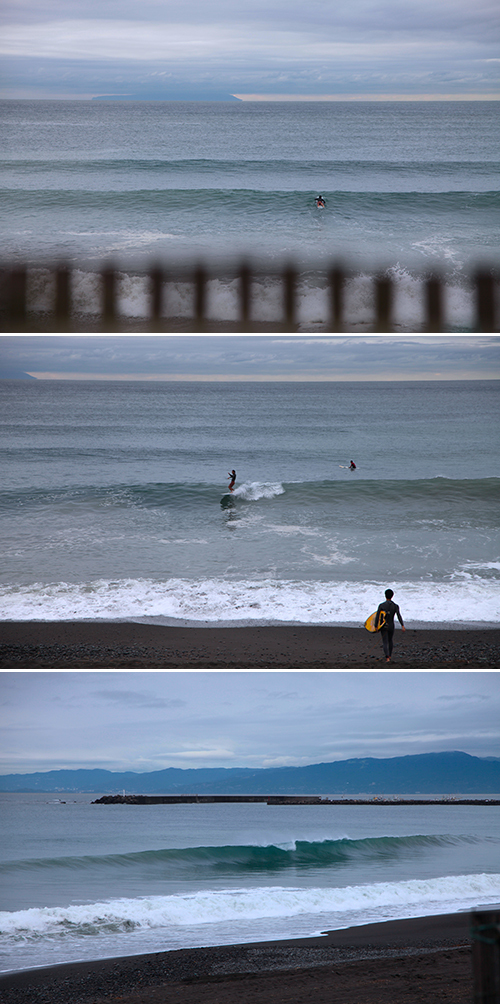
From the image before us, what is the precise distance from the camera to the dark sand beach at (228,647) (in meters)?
4.79

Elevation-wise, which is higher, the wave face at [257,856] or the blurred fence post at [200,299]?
the blurred fence post at [200,299]

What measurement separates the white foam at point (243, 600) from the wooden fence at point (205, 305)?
2.19 metres

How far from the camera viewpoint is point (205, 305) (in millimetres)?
4449

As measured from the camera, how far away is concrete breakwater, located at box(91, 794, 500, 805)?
68.0 ft

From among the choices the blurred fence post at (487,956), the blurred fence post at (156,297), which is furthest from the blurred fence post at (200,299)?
the blurred fence post at (487,956)

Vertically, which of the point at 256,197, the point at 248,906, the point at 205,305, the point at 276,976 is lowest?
the point at 248,906

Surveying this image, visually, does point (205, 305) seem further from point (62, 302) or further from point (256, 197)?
point (256, 197)

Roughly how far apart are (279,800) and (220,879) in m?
13.1

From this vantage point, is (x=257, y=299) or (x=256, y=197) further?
(x=256, y=197)

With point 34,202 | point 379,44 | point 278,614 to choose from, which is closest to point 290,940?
point 278,614

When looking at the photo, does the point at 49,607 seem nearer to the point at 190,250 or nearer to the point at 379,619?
the point at 379,619

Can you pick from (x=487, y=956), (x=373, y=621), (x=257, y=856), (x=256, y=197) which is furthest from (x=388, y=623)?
(x=257, y=856)

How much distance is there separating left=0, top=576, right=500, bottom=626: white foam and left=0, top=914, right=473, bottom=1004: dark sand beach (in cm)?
222

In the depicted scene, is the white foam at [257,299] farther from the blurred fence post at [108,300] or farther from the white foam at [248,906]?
the white foam at [248,906]
